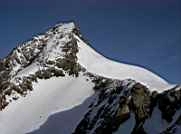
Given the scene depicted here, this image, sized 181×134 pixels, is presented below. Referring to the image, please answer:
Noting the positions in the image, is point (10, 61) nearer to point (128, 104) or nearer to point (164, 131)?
point (128, 104)

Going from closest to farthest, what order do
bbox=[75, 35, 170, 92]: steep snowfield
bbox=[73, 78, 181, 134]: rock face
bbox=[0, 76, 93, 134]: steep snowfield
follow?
bbox=[73, 78, 181, 134]: rock face → bbox=[0, 76, 93, 134]: steep snowfield → bbox=[75, 35, 170, 92]: steep snowfield

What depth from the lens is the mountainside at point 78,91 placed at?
11775 cm

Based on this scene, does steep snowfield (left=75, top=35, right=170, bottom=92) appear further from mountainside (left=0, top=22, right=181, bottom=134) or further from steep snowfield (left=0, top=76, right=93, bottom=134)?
steep snowfield (left=0, top=76, right=93, bottom=134)

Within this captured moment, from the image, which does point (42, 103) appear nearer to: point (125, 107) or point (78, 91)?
point (78, 91)

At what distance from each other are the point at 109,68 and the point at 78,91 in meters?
27.3

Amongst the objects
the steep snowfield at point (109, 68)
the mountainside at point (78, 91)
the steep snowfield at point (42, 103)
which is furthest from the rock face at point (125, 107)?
the steep snowfield at point (109, 68)

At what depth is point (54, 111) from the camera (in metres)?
148

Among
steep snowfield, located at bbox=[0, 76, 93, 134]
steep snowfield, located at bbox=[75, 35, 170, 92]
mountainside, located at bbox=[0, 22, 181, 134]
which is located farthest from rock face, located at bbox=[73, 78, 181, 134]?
steep snowfield, located at bbox=[75, 35, 170, 92]

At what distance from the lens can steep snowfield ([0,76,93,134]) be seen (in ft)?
477

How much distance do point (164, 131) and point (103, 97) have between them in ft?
123

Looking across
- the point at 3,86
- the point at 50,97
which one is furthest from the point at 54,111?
the point at 3,86

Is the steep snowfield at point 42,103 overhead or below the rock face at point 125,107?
overhead

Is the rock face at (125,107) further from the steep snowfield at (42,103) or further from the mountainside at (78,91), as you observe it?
the steep snowfield at (42,103)

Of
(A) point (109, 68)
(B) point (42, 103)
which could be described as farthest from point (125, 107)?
(A) point (109, 68)
